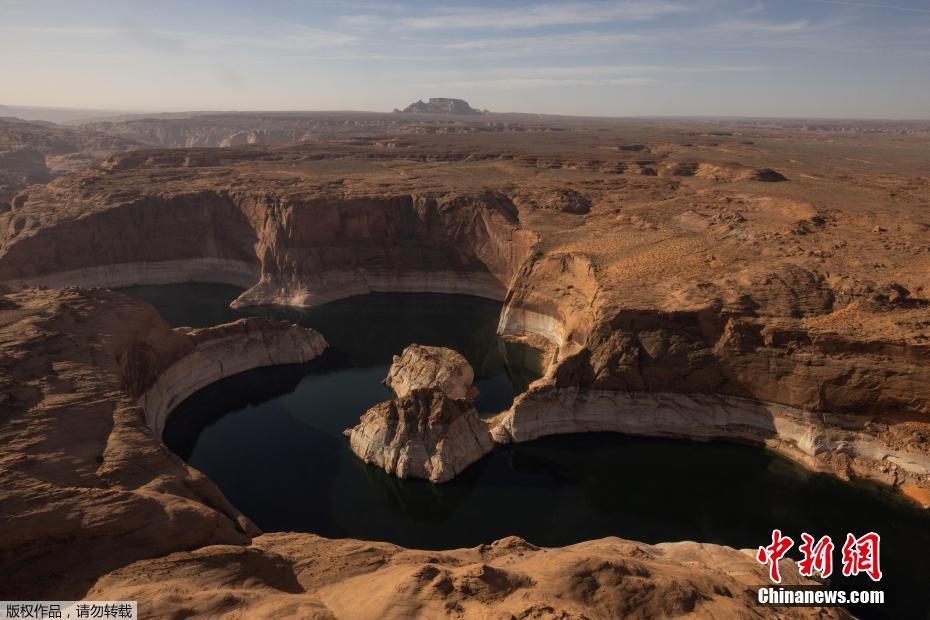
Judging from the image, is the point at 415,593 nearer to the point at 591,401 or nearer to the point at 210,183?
the point at 591,401

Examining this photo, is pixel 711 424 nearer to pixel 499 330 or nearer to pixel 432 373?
pixel 432 373

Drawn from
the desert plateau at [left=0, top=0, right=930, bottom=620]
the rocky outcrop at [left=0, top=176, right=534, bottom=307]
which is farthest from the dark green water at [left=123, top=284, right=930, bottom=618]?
the rocky outcrop at [left=0, top=176, right=534, bottom=307]

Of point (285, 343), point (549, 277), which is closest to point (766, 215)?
point (549, 277)

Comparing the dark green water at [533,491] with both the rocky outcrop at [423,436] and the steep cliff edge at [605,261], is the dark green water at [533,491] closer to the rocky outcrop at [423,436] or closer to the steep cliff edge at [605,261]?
the rocky outcrop at [423,436]

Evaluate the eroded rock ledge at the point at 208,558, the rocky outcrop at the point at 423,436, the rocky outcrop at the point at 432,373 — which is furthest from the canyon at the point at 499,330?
the rocky outcrop at the point at 432,373

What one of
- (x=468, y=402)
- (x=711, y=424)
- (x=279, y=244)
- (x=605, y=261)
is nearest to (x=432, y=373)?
(x=468, y=402)

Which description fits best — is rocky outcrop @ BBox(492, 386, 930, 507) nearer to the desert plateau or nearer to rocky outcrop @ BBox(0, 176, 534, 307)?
the desert plateau
